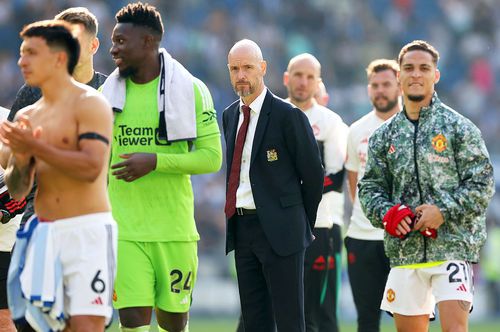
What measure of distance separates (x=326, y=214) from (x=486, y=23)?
1589 centimetres

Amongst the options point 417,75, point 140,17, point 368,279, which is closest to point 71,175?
point 140,17

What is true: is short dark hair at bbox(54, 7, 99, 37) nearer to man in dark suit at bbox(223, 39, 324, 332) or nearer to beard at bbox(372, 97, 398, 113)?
man in dark suit at bbox(223, 39, 324, 332)

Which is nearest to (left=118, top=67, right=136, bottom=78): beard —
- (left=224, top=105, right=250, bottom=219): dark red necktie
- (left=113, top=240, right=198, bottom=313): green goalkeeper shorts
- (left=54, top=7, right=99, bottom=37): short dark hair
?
(left=54, top=7, right=99, bottom=37): short dark hair

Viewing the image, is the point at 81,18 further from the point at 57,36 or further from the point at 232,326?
the point at 232,326

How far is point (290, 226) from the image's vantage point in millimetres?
8773

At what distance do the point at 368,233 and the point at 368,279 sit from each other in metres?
0.44

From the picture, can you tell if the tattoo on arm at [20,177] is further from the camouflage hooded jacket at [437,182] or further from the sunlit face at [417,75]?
the sunlit face at [417,75]

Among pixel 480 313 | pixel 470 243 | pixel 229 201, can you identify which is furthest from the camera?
pixel 480 313

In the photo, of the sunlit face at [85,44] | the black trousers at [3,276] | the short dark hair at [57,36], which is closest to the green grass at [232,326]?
the black trousers at [3,276]

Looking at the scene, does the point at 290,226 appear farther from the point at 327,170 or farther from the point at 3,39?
the point at 3,39

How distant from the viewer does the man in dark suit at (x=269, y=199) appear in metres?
8.73

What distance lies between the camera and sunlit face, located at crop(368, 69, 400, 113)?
1127 cm

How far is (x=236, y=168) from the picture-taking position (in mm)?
8992

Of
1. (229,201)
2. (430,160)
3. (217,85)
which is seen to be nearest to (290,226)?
(229,201)
